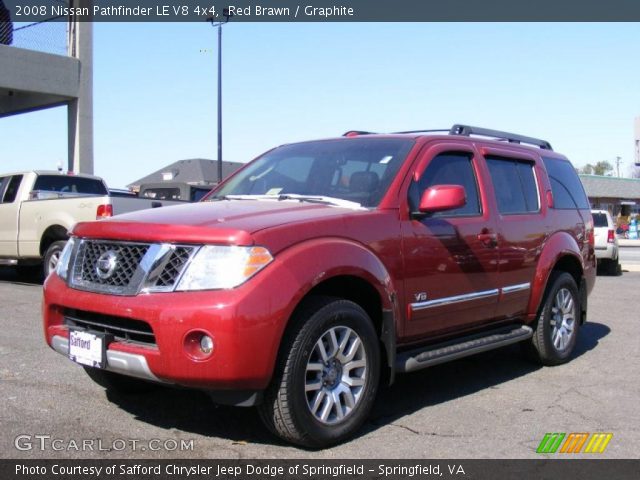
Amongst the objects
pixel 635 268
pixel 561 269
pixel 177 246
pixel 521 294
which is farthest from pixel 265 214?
pixel 635 268

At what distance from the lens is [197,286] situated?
3635 millimetres

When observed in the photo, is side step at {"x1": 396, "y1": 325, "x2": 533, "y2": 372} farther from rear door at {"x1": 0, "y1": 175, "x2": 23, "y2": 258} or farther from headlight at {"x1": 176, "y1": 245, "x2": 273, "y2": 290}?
rear door at {"x1": 0, "y1": 175, "x2": 23, "y2": 258}

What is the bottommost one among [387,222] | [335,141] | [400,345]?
[400,345]

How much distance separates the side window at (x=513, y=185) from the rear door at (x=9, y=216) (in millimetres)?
8378

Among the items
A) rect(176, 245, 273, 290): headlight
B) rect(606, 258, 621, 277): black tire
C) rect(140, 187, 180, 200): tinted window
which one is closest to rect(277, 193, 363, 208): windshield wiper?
rect(176, 245, 273, 290): headlight

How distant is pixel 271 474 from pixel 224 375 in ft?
1.87

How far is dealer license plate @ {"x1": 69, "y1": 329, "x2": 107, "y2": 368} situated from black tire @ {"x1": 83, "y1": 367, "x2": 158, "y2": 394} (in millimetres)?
671

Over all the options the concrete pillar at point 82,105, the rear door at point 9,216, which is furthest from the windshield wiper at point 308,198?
the concrete pillar at point 82,105

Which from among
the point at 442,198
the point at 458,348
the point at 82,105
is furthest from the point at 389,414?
the point at 82,105

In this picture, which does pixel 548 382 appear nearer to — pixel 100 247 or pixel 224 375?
pixel 224 375

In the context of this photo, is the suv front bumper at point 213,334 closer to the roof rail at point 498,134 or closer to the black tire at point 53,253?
the roof rail at point 498,134

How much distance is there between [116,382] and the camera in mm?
4777

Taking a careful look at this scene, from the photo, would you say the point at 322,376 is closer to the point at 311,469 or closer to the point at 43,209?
the point at 311,469

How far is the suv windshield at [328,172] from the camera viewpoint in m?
4.80
